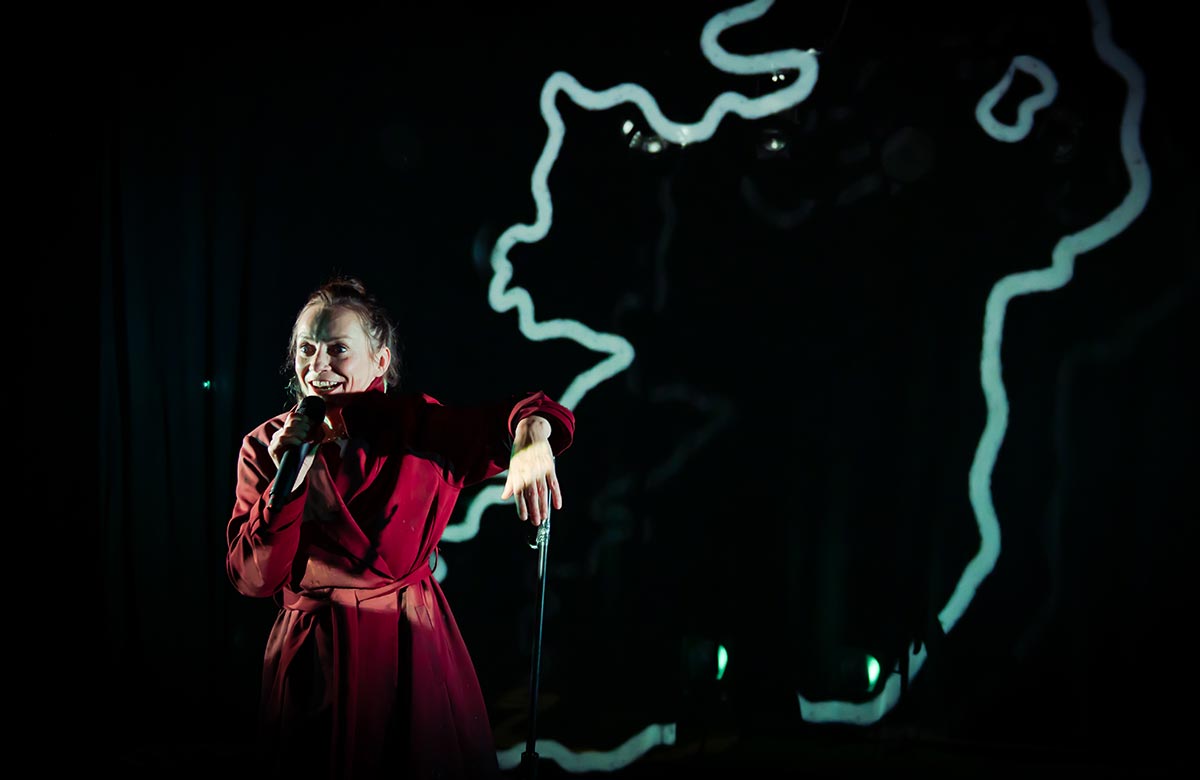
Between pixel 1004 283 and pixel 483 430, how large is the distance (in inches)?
57.1

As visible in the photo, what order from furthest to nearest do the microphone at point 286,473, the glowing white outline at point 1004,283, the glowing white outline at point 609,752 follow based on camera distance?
1. the glowing white outline at point 609,752
2. the glowing white outline at point 1004,283
3. the microphone at point 286,473

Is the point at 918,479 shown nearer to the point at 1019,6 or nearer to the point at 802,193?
the point at 802,193

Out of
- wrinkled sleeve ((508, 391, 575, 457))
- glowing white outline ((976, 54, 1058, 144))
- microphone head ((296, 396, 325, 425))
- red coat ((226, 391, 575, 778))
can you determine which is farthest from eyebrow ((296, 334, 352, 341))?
glowing white outline ((976, 54, 1058, 144))

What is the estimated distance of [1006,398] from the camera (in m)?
2.19

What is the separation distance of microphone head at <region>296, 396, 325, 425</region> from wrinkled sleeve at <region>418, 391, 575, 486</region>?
222 mm

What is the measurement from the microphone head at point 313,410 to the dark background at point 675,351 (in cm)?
90

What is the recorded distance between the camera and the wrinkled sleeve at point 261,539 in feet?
4.59

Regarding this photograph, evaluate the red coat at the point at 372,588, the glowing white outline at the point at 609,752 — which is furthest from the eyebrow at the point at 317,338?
the glowing white outline at the point at 609,752

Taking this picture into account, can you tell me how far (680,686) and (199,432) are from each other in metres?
1.52

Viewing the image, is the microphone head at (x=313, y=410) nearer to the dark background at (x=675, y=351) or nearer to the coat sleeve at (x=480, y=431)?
the coat sleeve at (x=480, y=431)

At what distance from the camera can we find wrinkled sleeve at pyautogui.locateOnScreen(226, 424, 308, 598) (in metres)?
1.40

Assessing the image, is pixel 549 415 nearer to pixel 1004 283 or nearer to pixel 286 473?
pixel 286 473

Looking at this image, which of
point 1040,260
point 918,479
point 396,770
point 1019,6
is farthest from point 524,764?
point 1019,6

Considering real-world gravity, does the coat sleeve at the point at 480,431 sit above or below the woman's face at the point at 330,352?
below
